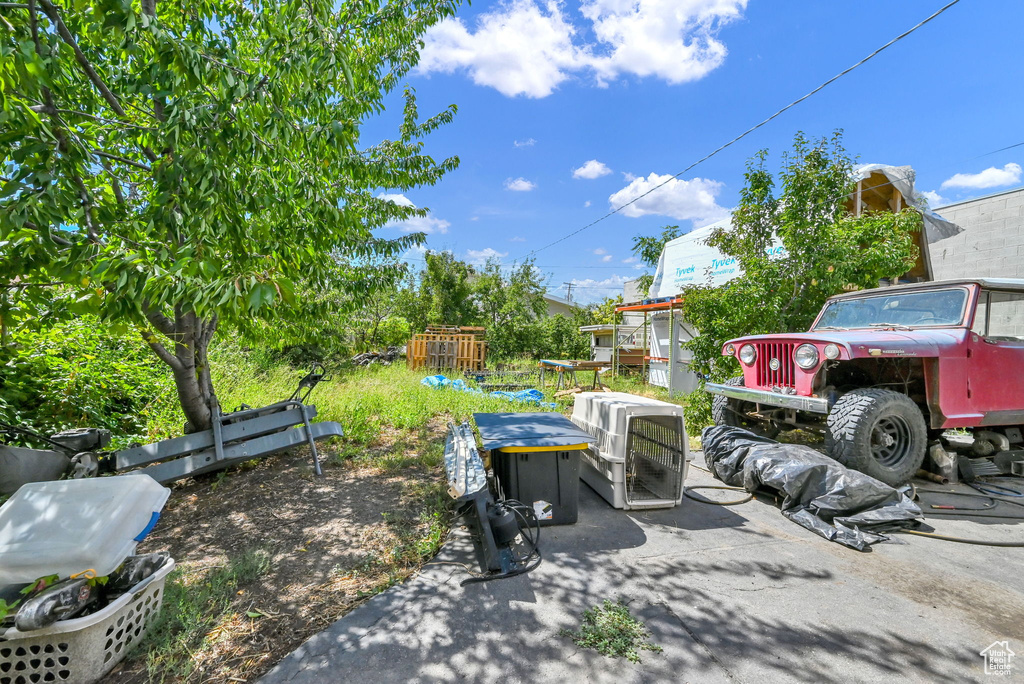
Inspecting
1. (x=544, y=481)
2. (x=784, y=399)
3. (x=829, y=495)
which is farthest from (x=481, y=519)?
(x=784, y=399)

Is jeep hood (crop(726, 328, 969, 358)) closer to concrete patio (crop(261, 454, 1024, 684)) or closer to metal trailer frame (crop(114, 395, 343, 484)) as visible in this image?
concrete patio (crop(261, 454, 1024, 684))

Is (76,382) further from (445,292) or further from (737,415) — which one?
(445,292)

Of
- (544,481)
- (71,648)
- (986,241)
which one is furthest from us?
(986,241)

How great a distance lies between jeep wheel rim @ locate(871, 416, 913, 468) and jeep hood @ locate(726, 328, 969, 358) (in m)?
0.68

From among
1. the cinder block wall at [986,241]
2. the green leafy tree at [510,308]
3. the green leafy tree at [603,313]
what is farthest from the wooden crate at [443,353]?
the cinder block wall at [986,241]

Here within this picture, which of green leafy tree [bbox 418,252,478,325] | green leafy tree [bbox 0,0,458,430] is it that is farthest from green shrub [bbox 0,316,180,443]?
green leafy tree [bbox 418,252,478,325]

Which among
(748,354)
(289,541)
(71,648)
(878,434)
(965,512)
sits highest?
(748,354)

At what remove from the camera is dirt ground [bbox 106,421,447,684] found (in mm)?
2250

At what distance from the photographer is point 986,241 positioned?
31.5 feet

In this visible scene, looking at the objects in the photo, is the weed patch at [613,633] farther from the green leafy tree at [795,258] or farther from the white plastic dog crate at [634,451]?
the green leafy tree at [795,258]

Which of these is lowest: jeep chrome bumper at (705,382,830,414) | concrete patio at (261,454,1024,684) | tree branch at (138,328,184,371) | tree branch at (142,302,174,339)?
concrete patio at (261,454,1024,684)

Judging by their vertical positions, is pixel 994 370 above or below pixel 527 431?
above

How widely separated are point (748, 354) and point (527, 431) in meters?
2.94

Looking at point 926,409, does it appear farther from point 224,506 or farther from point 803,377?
point 224,506
